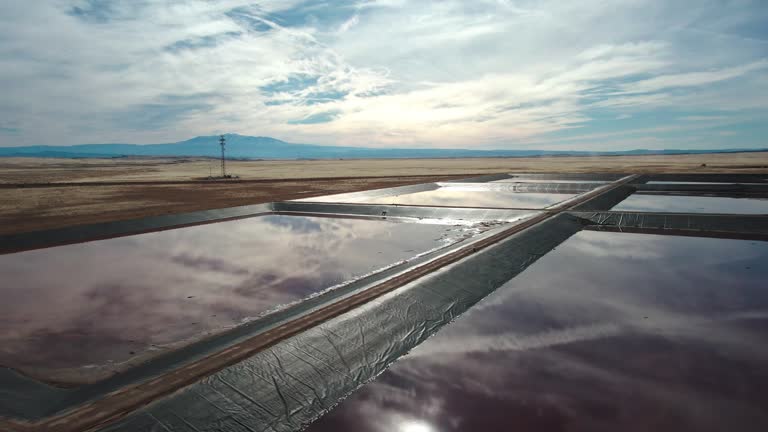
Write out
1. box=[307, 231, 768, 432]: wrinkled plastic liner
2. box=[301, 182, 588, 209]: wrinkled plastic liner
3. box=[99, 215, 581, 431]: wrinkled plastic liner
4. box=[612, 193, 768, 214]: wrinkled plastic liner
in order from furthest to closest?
box=[301, 182, 588, 209]: wrinkled plastic liner < box=[612, 193, 768, 214]: wrinkled plastic liner < box=[307, 231, 768, 432]: wrinkled plastic liner < box=[99, 215, 581, 431]: wrinkled plastic liner

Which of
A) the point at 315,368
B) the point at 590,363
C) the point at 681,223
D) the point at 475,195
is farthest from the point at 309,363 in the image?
the point at 475,195

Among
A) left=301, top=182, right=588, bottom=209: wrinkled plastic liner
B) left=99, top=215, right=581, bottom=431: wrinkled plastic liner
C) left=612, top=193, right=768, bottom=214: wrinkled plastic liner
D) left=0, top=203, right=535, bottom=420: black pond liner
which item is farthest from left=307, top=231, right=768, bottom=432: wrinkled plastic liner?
left=301, top=182, right=588, bottom=209: wrinkled plastic liner

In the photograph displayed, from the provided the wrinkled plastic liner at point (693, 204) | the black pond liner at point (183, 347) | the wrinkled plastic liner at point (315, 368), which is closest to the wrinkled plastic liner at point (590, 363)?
the wrinkled plastic liner at point (315, 368)

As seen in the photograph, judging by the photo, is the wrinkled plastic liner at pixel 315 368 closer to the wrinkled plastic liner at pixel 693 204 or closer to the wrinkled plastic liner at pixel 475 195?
the wrinkled plastic liner at pixel 475 195

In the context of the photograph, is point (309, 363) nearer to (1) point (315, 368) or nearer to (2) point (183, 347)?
(1) point (315, 368)

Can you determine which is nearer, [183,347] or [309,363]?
[309,363]

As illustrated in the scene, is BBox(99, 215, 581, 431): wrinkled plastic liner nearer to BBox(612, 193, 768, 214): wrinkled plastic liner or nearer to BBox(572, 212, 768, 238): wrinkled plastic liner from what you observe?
BBox(572, 212, 768, 238): wrinkled plastic liner

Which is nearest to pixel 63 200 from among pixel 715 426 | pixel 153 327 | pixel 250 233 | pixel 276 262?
pixel 250 233

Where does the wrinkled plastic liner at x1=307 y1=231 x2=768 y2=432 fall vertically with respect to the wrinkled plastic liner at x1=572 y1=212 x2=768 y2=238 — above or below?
below
